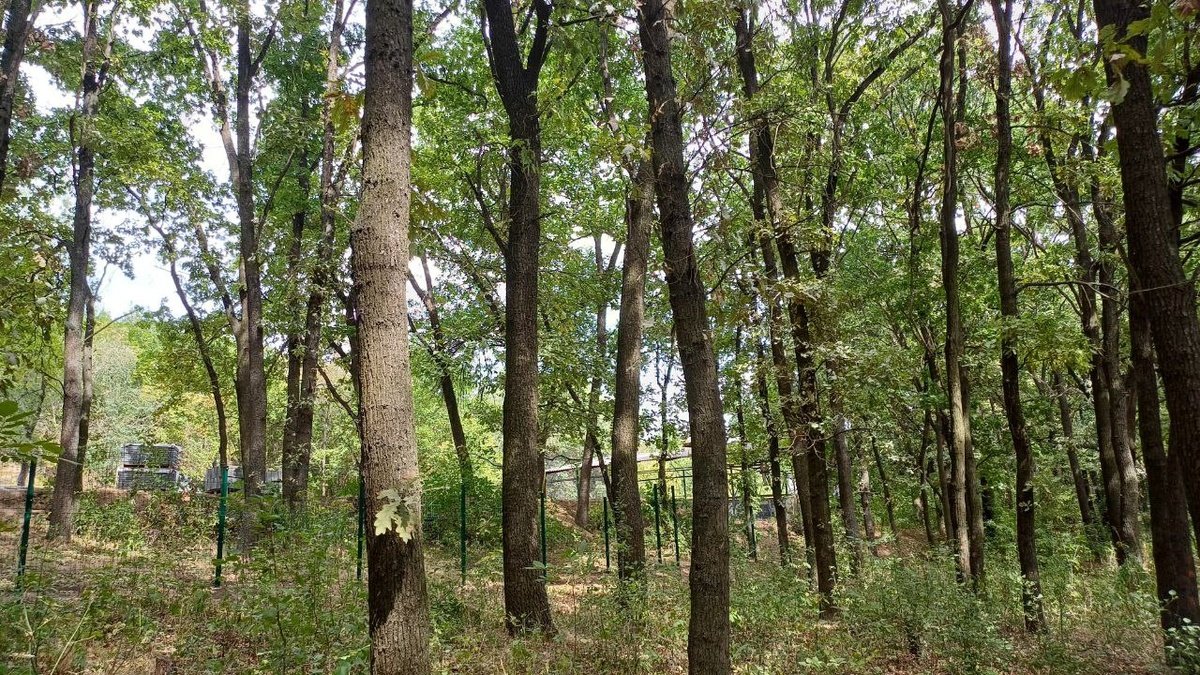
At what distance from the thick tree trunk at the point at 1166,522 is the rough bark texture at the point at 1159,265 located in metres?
0.82

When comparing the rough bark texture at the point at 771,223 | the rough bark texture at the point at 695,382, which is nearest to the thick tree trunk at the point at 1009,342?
the rough bark texture at the point at 771,223

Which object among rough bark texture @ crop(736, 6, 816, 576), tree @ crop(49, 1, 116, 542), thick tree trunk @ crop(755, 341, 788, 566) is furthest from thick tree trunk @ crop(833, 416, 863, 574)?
tree @ crop(49, 1, 116, 542)

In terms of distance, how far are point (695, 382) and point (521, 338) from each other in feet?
9.40

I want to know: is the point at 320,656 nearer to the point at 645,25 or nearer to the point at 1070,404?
the point at 645,25

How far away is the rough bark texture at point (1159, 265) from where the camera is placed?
502 centimetres

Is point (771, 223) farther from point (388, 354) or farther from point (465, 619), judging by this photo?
point (388, 354)

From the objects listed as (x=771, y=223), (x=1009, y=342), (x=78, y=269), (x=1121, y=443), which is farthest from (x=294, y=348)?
(x=1121, y=443)

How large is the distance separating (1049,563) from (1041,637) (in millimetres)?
7759

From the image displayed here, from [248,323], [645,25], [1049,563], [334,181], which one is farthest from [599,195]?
[1049,563]

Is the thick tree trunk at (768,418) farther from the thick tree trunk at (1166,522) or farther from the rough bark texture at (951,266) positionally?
the thick tree trunk at (1166,522)

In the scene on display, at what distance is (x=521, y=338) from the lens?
23.6 feet

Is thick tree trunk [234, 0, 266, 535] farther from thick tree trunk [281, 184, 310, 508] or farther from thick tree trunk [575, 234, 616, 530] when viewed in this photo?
thick tree trunk [575, 234, 616, 530]

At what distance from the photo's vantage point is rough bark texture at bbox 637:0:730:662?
4.61 meters

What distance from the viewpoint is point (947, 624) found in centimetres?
661
